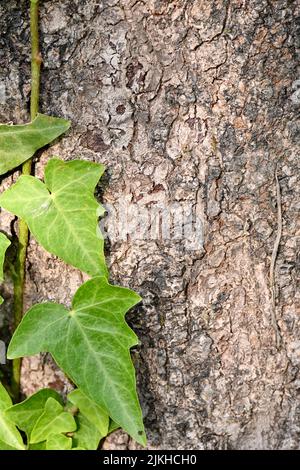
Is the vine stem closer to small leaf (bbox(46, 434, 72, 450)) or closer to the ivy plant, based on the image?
the ivy plant

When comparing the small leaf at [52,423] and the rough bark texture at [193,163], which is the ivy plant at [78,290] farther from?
the small leaf at [52,423]

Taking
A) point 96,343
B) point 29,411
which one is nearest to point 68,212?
point 96,343

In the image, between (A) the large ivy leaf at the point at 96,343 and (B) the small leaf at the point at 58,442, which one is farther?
(B) the small leaf at the point at 58,442

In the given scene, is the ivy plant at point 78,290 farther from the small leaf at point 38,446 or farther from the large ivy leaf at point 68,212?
the small leaf at point 38,446

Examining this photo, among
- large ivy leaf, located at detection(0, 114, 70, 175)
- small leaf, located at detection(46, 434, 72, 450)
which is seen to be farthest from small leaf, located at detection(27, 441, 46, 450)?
large ivy leaf, located at detection(0, 114, 70, 175)

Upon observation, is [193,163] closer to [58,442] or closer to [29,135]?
[29,135]

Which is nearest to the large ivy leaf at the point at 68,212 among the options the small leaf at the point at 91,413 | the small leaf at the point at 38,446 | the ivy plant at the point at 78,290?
the ivy plant at the point at 78,290

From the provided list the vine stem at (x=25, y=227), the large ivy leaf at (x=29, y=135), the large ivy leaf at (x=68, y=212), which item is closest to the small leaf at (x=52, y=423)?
the vine stem at (x=25, y=227)

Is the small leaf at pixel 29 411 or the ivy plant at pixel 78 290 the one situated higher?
the ivy plant at pixel 78 290

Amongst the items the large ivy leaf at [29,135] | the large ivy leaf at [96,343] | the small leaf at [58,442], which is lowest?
the small leaf at [58,442]
